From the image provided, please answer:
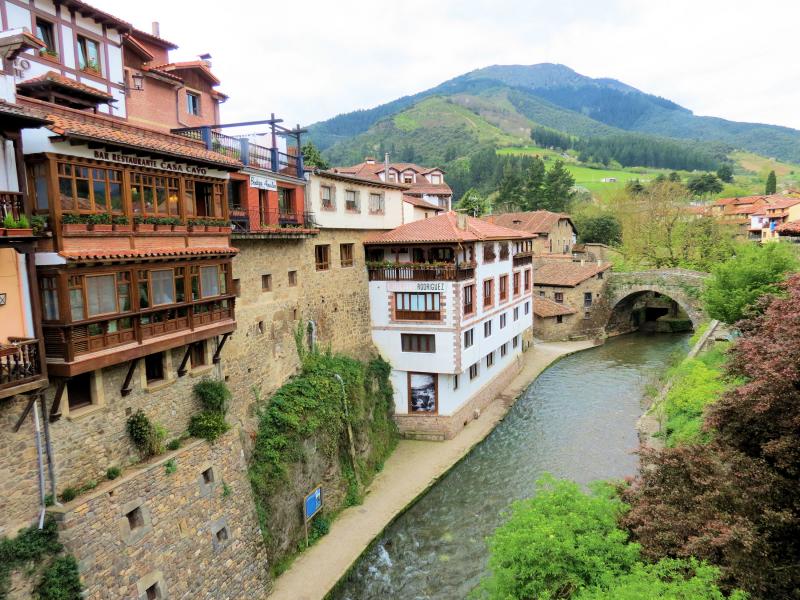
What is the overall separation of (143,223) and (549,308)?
4316 centimetres

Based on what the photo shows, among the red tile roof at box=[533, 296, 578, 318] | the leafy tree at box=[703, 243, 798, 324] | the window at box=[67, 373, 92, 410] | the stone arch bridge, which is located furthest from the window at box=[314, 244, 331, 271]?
the stone arch bridge

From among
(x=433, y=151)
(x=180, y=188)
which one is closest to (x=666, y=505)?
(x=180, y=188)

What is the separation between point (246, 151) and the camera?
21688mm

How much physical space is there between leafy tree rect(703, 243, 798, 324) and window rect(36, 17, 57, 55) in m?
33.3

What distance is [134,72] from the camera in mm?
23234

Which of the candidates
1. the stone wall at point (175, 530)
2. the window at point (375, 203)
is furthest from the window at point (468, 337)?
the stone wall at point (175, 530)

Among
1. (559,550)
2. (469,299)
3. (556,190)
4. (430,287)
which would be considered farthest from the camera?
(556,190)

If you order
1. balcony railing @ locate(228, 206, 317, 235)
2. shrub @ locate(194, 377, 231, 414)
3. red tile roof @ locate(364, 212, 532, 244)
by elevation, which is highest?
balcony railing @ locate(228, 206, 317, 235)

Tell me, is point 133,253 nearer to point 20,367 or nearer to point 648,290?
point 20,367

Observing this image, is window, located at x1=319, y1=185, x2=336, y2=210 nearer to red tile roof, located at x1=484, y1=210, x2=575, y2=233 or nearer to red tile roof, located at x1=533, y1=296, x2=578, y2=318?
red tile roof, located at x1=533, y1=296, x2=578, y2=318

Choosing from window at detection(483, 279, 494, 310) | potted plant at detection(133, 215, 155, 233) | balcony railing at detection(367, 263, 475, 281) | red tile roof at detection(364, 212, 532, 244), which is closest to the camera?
potted plant at detection(133, 215, 155, 233)

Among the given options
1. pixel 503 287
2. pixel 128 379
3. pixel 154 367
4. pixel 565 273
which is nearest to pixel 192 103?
pixel 154 367

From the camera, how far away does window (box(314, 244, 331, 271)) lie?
1028 inches

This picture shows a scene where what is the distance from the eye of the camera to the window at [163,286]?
14750 millimetres
